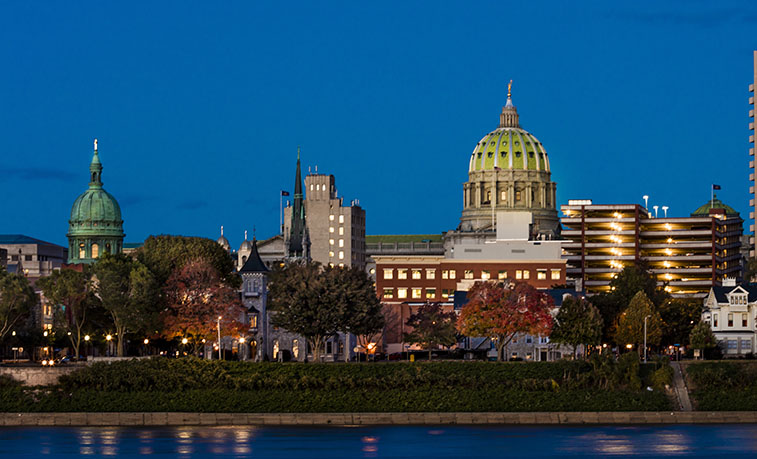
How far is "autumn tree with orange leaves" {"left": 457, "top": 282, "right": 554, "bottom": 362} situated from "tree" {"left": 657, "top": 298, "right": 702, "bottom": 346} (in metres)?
18.4

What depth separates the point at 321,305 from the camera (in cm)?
13225

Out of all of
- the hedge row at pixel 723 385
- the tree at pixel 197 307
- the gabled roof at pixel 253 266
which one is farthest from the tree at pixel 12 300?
the hedge row at pixel 723 385

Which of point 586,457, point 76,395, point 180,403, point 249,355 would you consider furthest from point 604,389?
point 249,355

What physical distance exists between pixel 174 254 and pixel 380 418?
149 feet

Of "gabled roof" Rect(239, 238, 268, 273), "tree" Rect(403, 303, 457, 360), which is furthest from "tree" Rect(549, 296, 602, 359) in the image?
"gabled roof" Rect(239, 238, 268, 273)

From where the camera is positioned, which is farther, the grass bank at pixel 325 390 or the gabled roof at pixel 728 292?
the gabled roof at pixel 728 292

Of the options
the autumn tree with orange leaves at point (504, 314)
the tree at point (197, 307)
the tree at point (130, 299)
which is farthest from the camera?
the autumn tree with orange leaves at point (504, 314)

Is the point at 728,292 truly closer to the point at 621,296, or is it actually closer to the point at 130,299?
the point at 621,296

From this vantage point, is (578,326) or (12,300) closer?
(12,300)

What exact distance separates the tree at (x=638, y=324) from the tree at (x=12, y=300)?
53.5 meters

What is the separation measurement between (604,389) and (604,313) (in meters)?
39.8

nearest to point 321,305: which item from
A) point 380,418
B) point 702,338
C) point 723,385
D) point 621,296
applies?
point 380,418

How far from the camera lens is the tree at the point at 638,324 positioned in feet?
462

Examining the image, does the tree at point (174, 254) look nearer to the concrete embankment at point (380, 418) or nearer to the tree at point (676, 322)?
the concrete embankment at point (380, 418)
